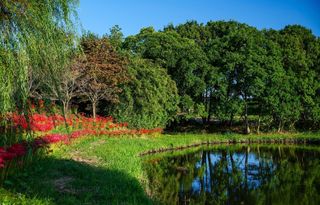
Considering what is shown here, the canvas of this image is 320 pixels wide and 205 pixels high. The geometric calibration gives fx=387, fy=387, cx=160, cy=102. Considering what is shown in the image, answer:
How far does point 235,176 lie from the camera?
17875 mm

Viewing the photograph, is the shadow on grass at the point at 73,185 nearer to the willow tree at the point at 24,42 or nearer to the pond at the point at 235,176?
the pond at the point at 235,176

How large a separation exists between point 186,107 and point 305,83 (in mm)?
10833

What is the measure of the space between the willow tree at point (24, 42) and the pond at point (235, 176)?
6.25 m

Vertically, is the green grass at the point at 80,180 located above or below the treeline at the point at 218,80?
below

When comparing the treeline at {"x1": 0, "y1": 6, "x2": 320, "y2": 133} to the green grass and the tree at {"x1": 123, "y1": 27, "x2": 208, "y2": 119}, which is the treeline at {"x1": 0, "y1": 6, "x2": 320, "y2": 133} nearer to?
the tree at {"x1": 123, "y1": 27, "x2": 208, "y2": 119}

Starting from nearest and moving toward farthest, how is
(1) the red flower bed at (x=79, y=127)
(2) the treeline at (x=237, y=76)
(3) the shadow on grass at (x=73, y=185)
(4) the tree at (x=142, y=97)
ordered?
1. (3) the shadow on grass at (x=73, y=185)
2. (1) the red flower bed at (x=79, y=127)
3. (4) the tree at (x=142, y=97)
4. (2) the treeline at (x=237, y=76)

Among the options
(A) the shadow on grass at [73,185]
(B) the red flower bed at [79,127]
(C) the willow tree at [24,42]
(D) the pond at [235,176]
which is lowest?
(D) the pond at [235,176]

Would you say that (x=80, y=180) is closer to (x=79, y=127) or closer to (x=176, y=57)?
(x=79, y=127)

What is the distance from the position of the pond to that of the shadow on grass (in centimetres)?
132

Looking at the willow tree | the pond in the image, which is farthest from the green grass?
the willow tree

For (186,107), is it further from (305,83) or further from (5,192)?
(5,192)

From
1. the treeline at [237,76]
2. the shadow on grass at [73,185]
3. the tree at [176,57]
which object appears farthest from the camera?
the tree at [176,57]

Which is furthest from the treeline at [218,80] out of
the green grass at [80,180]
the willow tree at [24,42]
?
the willow tree at [24,42]

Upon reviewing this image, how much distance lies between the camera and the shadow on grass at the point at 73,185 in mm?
9336
